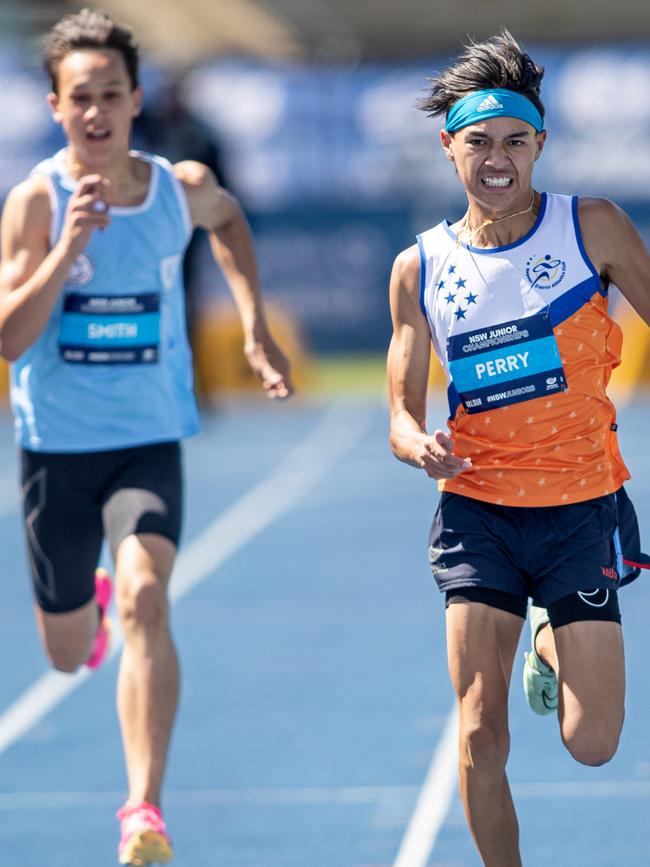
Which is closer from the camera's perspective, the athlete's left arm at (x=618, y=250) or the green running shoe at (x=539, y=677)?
the athlete's left arm at (x=618, y=250)

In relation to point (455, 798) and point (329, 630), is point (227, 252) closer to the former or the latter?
point (455, 798)

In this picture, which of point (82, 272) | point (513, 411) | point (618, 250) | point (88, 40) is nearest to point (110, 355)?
point (82, 272)

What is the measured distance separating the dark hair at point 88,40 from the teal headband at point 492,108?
1.44 metres

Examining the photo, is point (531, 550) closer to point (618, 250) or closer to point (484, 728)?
point (484, 728)

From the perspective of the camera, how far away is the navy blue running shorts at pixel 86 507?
17.6 feet

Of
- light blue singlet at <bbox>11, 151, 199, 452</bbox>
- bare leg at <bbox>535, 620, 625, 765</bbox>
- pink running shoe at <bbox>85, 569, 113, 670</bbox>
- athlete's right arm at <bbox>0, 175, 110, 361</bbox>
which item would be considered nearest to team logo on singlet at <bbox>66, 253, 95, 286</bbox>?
light blue singlet at <bbox>11, 151, 199, 452</bbox>

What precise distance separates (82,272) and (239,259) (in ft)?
2.33

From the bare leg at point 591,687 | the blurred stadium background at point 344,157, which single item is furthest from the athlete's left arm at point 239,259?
the blurred stadium background at point 344,157

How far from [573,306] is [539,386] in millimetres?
218

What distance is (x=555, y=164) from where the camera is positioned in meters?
22.3

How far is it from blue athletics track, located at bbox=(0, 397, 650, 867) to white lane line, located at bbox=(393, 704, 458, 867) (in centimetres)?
1

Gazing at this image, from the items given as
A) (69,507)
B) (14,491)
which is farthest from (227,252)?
(14,491)

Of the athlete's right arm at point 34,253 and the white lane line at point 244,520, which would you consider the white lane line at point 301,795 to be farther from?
the athlete's right arm at point 34,253

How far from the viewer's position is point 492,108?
4.35m
